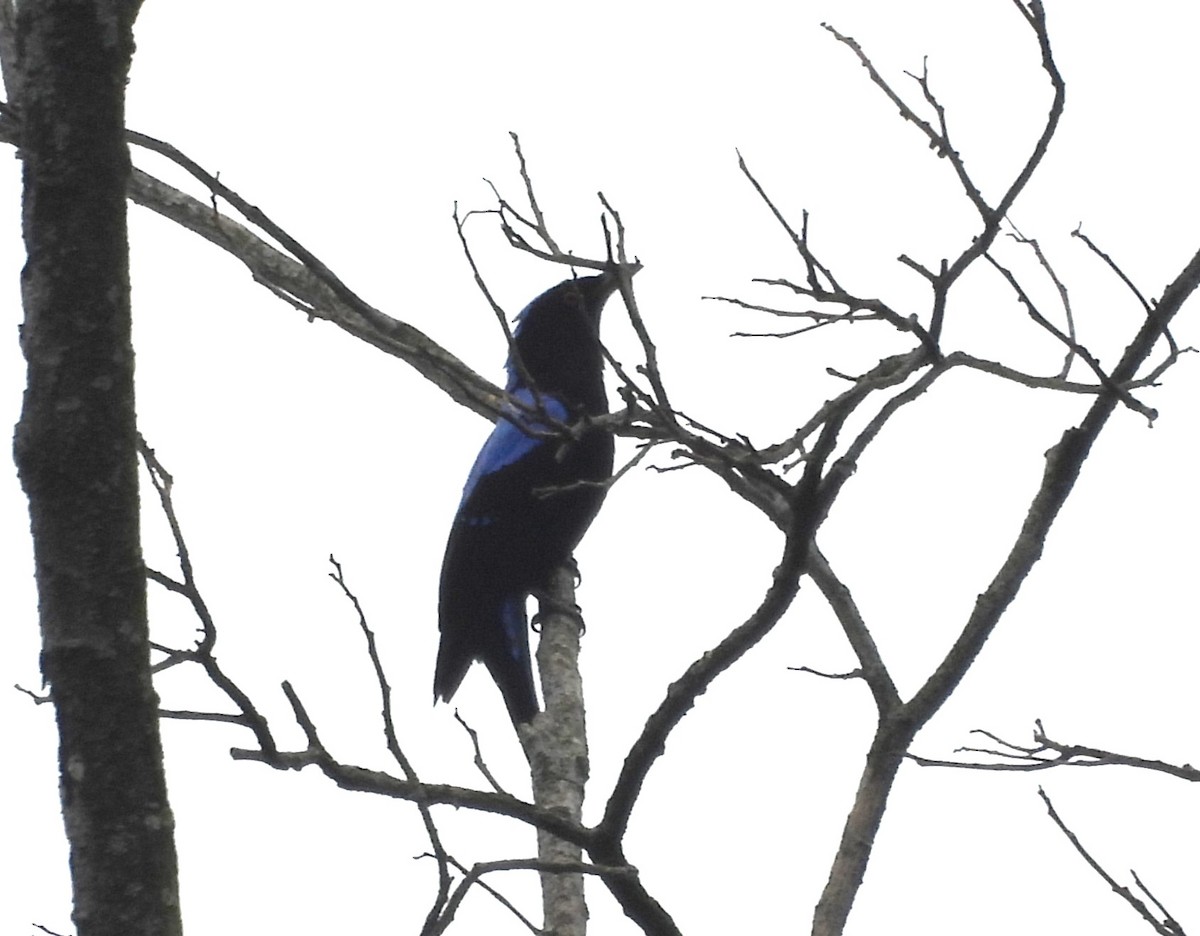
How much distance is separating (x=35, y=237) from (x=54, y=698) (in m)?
0.49

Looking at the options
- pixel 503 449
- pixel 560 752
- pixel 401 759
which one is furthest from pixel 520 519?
pixel 401 759

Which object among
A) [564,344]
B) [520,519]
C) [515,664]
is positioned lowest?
[515,664]

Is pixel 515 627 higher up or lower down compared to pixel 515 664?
higher up

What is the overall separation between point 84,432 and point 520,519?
11.9 ft

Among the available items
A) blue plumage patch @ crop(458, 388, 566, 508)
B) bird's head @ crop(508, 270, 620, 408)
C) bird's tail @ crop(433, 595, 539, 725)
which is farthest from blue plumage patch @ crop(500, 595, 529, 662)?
bird's head @ crop(508, 270, 620, 408)

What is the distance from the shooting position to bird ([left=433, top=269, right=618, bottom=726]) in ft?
17.2

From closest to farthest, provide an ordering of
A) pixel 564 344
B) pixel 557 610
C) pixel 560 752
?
pixel 560 752, pixel 557 610, pixel 564 344

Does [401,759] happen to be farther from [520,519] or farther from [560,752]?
[520,519]

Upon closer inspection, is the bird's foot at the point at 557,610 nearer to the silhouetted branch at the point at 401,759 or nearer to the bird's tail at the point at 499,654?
the bird's tail at the point at 499,654

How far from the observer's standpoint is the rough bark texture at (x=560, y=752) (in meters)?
3.33

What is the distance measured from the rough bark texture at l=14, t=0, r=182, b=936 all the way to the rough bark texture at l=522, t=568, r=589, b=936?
4.79 ft

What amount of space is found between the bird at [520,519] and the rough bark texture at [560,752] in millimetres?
175

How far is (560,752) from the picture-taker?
410cm

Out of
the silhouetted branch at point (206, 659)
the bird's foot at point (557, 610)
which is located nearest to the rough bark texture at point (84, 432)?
the silhouetted branch at point (206, 659)
